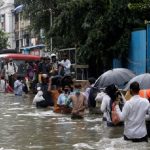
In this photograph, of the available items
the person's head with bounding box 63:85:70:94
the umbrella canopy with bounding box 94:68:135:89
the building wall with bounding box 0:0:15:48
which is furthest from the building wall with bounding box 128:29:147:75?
the building wall with bounding box 0:0:15:48

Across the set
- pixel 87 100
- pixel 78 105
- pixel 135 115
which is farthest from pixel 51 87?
pixel 135 115

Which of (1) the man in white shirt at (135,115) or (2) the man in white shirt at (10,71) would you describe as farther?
(2) the man in white shirt at (10,71)

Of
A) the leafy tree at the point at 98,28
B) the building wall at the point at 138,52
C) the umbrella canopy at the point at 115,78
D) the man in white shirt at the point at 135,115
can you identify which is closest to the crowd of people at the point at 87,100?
the man in white shirt at the point at 135,115

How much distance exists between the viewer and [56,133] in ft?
42.2

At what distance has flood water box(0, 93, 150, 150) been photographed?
35.4ft

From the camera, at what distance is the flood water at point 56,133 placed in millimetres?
10789

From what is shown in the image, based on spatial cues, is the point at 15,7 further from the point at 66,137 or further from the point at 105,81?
the point at 66,137

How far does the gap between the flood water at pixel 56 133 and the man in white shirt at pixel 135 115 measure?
191mm

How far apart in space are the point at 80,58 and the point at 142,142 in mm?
16576

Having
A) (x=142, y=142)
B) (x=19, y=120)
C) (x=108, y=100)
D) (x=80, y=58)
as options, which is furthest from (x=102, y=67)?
(x=142, y=142)

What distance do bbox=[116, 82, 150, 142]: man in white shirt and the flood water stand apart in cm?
19

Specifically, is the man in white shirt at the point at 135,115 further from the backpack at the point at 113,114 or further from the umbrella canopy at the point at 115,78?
the umbrella canopy at the point at 115,78

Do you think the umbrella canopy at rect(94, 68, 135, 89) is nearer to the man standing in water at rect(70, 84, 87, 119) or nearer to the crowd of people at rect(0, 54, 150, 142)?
the crowd of people at rect(0, 54, 150, 142)

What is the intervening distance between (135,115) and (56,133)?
10.2 feet
